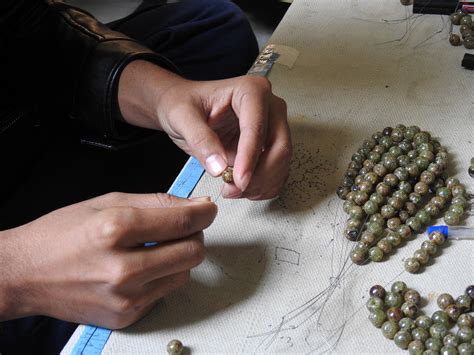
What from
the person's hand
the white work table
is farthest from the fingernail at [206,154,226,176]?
the white work table

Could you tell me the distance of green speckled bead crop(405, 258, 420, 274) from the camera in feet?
2.52

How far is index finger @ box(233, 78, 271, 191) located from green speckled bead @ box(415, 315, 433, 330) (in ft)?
1.00

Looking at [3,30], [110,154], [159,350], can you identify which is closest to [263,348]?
[159,350]

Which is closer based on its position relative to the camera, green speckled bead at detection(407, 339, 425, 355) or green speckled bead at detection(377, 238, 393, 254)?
green speckled bead at detection(407, 339, 425, 355)

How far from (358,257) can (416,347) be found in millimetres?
155

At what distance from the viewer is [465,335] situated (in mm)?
686

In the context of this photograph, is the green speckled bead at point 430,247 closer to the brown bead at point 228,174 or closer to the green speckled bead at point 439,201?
the green speckled bead at point 439,201

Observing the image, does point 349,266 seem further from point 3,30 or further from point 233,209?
point 3,30

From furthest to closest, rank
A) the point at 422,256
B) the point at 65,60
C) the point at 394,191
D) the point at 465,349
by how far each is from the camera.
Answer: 1. the point at 65,60
2. the point at 394,191
3. the point at 422,256
4. the point at 465,349

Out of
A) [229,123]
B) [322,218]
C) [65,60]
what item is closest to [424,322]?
[322,218]

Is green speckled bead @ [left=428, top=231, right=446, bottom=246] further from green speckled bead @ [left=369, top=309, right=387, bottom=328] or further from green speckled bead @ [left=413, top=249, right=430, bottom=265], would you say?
green speckled bead @ [left=369, top=309, right=387, bottom=328]

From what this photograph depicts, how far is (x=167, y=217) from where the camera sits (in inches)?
27.7

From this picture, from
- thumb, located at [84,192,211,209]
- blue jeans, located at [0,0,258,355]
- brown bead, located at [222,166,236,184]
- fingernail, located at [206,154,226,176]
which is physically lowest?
blue jeans, located at [0,0,258,355]

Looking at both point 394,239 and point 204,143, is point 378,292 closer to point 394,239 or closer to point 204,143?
point 394,239
